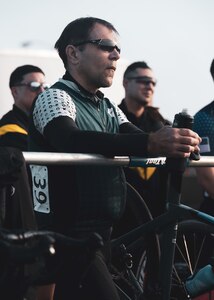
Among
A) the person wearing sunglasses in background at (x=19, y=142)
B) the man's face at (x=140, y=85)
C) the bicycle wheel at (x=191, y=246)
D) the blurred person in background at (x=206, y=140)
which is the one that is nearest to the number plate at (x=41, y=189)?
the person wearing sunglasses in background at (x=19, y=142)

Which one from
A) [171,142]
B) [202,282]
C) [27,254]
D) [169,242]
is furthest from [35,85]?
[27,254]

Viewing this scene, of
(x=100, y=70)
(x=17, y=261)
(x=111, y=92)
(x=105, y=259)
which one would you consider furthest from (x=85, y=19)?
(x=111, y=92)

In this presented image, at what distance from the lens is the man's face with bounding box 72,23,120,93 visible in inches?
165

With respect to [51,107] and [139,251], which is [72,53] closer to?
[51,107]

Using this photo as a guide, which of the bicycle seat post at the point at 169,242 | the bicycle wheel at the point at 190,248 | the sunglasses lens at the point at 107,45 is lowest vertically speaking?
the bicycle wheel at the point at 190,248

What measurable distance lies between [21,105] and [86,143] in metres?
3.78

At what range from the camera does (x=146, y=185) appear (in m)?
7.09

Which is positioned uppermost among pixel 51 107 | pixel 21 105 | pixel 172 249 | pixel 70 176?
pixel 51 107

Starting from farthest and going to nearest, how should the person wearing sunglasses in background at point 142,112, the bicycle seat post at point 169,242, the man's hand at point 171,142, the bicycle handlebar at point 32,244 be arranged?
the person wearing sunglasses in background at point 142,112 < the bicycle seat post at point 169,242 < the man's hand at point 171,142 < the bicycle handlebar at point 32,244

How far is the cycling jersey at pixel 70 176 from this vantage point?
12.4ft

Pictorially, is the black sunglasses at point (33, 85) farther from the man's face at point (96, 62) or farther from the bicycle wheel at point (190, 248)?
the man's face at point (96, 62)

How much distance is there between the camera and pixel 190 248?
520cm

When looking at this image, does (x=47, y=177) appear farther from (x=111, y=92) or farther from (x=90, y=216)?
(x=111, y=92)

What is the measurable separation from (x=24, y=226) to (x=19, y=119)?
3.88m
